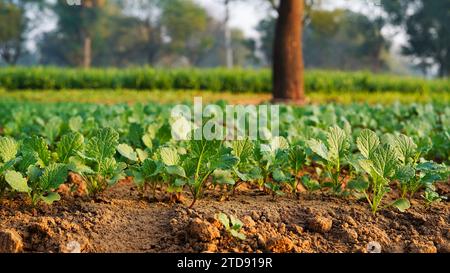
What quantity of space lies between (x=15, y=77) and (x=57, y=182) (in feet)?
65.3

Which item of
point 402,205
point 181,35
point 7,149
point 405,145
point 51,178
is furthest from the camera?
point 181,35

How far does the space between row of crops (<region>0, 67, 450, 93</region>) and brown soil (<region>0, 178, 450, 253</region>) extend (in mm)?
16799

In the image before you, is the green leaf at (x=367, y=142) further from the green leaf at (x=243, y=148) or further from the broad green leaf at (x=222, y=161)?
the broad green leaf at (x=222, y=161)

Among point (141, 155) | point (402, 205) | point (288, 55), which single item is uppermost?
point (288, 55)

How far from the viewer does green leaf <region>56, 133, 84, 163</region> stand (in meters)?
3.06

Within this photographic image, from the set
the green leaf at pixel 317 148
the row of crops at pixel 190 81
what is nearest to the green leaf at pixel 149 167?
the green leaf at pixel 317 148

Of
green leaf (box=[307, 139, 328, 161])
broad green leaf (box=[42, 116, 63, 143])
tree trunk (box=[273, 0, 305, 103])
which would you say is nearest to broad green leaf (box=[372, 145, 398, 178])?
green leaf (box=[307, 139, 328, 161])

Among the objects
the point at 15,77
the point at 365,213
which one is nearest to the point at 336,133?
the point at 365,213

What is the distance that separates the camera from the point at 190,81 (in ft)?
66.4

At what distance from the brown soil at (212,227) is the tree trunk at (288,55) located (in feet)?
34.1

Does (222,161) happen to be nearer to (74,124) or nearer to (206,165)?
(206,165)

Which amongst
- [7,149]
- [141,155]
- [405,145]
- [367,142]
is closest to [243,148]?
[141,155]

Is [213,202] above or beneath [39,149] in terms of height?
beneath

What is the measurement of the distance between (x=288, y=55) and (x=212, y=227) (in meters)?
11.2
